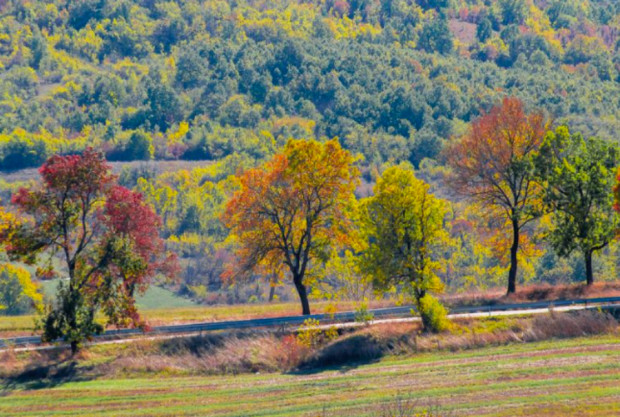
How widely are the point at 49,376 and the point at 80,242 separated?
6831mm

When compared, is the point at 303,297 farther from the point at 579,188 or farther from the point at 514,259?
the point at 579,188

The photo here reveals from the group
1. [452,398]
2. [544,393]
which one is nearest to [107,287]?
[452,398]

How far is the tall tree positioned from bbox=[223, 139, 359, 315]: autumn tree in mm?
11619

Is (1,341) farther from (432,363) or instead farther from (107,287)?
(432,363)

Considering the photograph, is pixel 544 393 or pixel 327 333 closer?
pixel 544 393

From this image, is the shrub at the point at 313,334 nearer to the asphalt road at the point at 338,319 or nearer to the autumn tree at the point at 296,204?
the asphalt road at the point at 338,319

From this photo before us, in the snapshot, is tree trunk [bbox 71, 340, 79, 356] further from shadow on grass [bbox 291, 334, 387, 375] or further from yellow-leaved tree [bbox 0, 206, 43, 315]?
yellow-leaved tree [bbox 0, 206, 43, 315]

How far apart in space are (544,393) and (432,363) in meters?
7.35

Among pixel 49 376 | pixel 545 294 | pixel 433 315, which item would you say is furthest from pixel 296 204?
pixel 49 376

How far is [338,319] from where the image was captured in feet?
171

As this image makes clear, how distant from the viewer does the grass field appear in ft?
126

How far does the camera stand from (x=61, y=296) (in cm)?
4691

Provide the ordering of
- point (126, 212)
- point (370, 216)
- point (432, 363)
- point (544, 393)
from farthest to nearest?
point (370, 216)
point (126, 212)
point (432, 363)
point (544, 393)

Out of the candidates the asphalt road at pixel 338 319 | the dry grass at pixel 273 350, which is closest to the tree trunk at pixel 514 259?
the asphalt road at pixel 338 319
